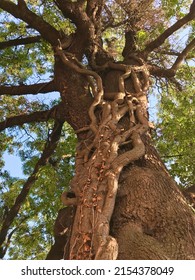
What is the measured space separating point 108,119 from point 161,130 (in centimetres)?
333

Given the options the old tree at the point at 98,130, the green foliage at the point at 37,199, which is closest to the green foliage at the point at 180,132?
the old tree at the point at 98,130

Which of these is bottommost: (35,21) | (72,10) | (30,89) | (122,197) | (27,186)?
(122,197)

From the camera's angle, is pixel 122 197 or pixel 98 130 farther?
pixel 98 130

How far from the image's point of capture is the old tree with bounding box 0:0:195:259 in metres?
2.85

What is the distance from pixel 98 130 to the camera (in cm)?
377

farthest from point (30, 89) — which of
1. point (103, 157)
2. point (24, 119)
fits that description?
point (103, 157)

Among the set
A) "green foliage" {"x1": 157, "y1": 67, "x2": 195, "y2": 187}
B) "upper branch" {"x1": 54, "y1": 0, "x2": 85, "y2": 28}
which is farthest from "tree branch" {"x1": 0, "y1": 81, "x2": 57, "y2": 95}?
"green foliage" {"x1": 157, "y1": 67, "x2": 195, "y2": 187}

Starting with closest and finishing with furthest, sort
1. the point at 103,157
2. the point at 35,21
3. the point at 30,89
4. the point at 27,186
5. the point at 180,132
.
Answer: the point at 103,157, the point at 35,21, the point at 30,89, the point at 27,186, the point at 180,132

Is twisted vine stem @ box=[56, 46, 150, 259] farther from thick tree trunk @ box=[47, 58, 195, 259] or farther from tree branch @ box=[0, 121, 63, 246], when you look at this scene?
tree branch @ box=[0, 121, 63, 246]

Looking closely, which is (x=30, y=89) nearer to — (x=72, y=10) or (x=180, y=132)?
(x=72, y=10)

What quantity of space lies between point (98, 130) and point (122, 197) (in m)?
0.86

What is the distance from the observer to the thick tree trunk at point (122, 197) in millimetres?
2660

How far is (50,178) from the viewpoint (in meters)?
5.56

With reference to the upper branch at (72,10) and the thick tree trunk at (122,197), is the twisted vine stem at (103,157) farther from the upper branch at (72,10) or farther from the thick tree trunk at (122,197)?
the upper branch at (72,10)
